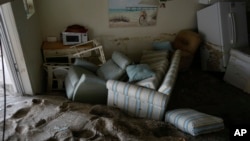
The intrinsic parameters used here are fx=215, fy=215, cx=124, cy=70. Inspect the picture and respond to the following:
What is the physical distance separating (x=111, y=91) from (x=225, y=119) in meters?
1.48

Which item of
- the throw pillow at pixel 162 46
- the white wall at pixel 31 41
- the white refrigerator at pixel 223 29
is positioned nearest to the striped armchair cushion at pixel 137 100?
the white wall at pixel 31 41

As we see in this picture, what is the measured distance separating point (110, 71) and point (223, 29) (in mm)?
1944

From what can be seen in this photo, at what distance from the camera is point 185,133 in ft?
6.91

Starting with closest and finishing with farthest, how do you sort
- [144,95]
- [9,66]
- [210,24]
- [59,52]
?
1. [144,95]
2. [9,66]
3. [59,52]
4. [210,24]

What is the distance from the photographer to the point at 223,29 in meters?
3.42

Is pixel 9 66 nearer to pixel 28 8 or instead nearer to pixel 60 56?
pixel 28 8

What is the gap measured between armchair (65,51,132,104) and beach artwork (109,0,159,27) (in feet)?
3.01

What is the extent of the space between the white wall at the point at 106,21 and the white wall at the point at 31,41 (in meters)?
0.27

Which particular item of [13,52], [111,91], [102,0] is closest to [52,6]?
[102,0]

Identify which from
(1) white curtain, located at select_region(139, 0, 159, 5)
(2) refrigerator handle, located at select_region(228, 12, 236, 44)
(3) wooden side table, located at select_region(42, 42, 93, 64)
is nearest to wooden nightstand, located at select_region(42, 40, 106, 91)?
(3) wooden side table, located at select_region(42, 42, 93, 64)

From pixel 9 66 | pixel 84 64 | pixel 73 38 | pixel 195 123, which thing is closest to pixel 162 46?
pixel 84 64

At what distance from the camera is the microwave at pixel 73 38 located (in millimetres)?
3486

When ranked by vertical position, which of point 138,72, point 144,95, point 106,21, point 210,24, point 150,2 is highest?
point 150,2

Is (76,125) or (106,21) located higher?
(106,21)
